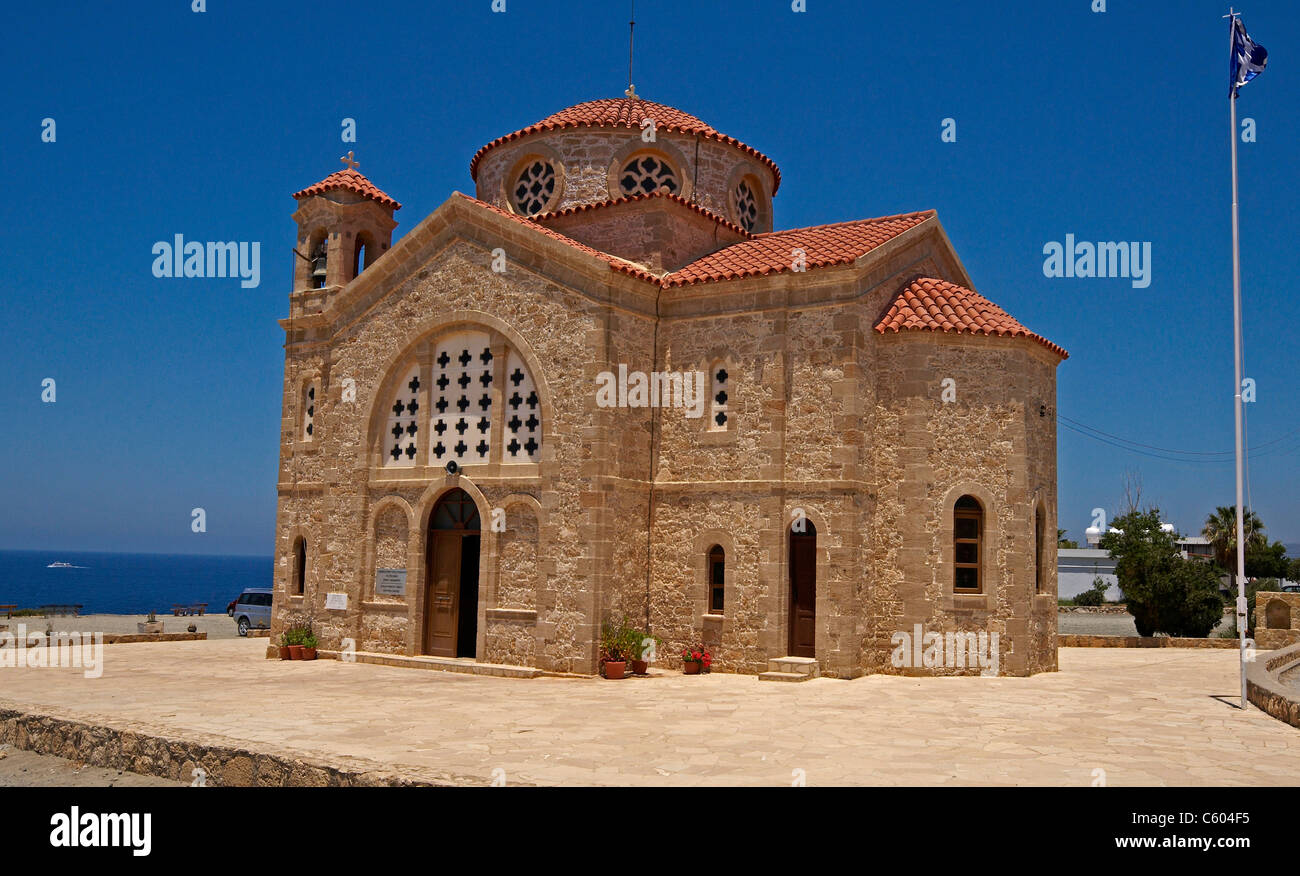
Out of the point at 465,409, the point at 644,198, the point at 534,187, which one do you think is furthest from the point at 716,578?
the point at 534,187

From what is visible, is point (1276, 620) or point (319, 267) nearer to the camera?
point (319, 267)

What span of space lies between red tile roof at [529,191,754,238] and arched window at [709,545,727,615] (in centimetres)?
689

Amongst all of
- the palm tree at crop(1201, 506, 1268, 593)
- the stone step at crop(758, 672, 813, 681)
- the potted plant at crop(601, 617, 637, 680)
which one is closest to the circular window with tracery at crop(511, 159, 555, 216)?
the potted plant at crop(601, 617, 637, 680)

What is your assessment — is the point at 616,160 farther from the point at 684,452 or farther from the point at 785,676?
the point at 785,676

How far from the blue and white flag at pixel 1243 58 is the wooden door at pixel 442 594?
14.5 m

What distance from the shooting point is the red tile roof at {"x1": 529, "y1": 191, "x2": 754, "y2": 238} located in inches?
783

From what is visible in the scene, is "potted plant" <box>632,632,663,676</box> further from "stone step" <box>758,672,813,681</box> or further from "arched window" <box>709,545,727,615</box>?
"stone step" <box>758,672,813,681</box>

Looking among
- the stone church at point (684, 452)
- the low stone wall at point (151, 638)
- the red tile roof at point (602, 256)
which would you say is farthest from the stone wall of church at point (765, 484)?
the low stone wall at point (151, 638)

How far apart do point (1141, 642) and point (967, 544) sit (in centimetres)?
1215

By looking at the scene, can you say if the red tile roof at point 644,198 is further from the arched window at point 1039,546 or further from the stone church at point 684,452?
the arched window at point 1039,546

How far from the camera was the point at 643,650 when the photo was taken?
58.4ft

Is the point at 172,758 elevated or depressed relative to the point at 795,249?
depressed

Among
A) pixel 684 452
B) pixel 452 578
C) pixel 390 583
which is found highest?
pixel 684 452

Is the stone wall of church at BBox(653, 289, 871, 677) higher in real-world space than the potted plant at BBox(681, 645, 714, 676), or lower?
higher
